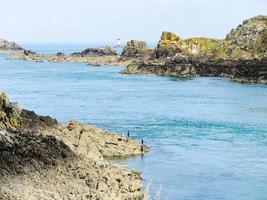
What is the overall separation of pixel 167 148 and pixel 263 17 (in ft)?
Result: 362

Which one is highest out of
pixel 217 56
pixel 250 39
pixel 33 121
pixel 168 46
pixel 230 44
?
pixel 250 39

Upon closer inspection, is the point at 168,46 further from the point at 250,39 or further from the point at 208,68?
the point at 250,39

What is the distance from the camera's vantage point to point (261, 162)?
50.6 meters

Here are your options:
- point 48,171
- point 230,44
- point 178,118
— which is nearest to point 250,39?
point 230,44

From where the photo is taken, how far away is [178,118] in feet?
254

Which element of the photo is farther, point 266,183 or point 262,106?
point 262,106

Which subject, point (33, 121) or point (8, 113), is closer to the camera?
point (8, 113)

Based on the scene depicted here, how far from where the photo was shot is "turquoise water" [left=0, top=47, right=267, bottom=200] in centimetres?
4428

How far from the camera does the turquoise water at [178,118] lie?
44281 millimetres

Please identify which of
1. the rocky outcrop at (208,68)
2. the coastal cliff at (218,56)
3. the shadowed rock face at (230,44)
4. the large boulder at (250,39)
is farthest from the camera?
the shadowed rock face at (230,44)

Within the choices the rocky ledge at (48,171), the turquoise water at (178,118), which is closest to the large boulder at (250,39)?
the turquoise water at (178,118)

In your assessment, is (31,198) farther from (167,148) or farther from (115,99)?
(115,99)

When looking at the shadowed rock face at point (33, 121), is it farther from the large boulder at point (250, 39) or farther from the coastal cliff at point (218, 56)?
the large boulder at point (250, 39)

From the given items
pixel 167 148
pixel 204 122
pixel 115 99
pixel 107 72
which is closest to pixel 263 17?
pixel 107 72
